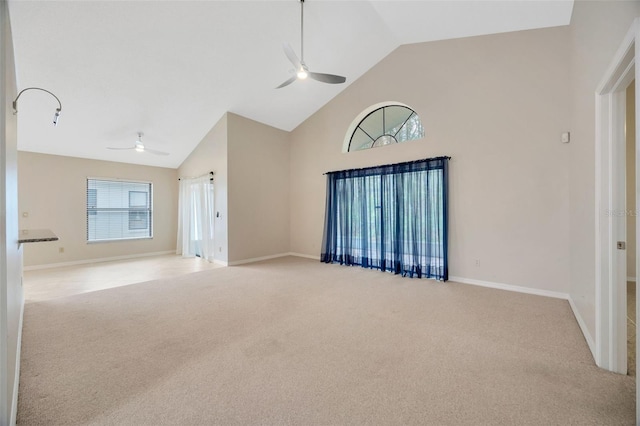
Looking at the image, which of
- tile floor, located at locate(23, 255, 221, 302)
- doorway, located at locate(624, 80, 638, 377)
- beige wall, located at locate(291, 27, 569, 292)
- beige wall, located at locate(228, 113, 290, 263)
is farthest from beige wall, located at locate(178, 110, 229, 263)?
doorway, located at locate(624, 80, 638, 377)

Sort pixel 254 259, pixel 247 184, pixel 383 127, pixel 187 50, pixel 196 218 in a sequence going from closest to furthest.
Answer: pixel 187 50
pixel 383 127
pixel 247 184
pixel 254 259
pixel 196 218

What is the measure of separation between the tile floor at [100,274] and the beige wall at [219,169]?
490 mm

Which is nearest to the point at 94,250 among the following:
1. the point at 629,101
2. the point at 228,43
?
the point at 228,43

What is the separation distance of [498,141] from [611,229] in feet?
7.52

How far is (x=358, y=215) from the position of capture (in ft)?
17.1

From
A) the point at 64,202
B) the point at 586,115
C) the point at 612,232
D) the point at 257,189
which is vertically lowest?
the point at 612,232

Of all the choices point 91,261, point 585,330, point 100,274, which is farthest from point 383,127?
point 91,261

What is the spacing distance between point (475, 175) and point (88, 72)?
Answer: 5.64m

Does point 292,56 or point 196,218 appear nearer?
point 292,56

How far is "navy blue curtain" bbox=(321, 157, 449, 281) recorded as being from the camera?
13.9 feet

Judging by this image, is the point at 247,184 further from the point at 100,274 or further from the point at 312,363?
the point at 312,363

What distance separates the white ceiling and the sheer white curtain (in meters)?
1.34

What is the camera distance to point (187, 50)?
3.62 meters

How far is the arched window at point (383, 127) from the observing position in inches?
184
